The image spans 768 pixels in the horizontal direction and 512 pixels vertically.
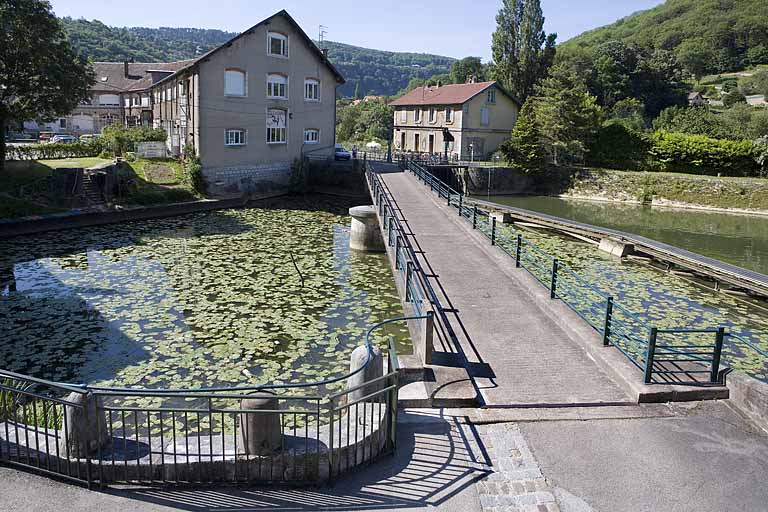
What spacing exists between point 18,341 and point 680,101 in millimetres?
79683

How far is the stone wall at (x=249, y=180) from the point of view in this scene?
115ft

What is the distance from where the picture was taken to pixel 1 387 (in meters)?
6.86

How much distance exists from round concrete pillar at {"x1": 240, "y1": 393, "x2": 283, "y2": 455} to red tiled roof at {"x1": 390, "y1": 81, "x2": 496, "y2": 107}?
4724 centimetres

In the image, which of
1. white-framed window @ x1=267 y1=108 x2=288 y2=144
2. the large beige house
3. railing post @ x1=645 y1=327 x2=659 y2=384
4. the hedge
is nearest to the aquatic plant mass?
railing post @ x1=645 y1=327 x2=659 y2=384

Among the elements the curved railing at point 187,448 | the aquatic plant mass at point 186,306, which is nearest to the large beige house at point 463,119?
the aquatic plant mass at point 186,306

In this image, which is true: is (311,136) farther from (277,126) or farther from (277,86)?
(277,86)

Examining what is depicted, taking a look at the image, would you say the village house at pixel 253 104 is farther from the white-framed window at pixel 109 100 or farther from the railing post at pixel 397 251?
the railing post at pixel 397 251

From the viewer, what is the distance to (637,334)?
45.7 feet

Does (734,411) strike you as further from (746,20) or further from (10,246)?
(746,20)

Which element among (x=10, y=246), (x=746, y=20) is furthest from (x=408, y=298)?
(x=746, y=20)

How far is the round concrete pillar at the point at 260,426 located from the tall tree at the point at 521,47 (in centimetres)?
5638

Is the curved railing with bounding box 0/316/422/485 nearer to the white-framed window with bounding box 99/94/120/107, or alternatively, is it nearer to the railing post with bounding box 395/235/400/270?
the railing post with bounding box 395/235/400/270

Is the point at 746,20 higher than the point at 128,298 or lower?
higher

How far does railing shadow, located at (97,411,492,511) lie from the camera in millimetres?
6359
